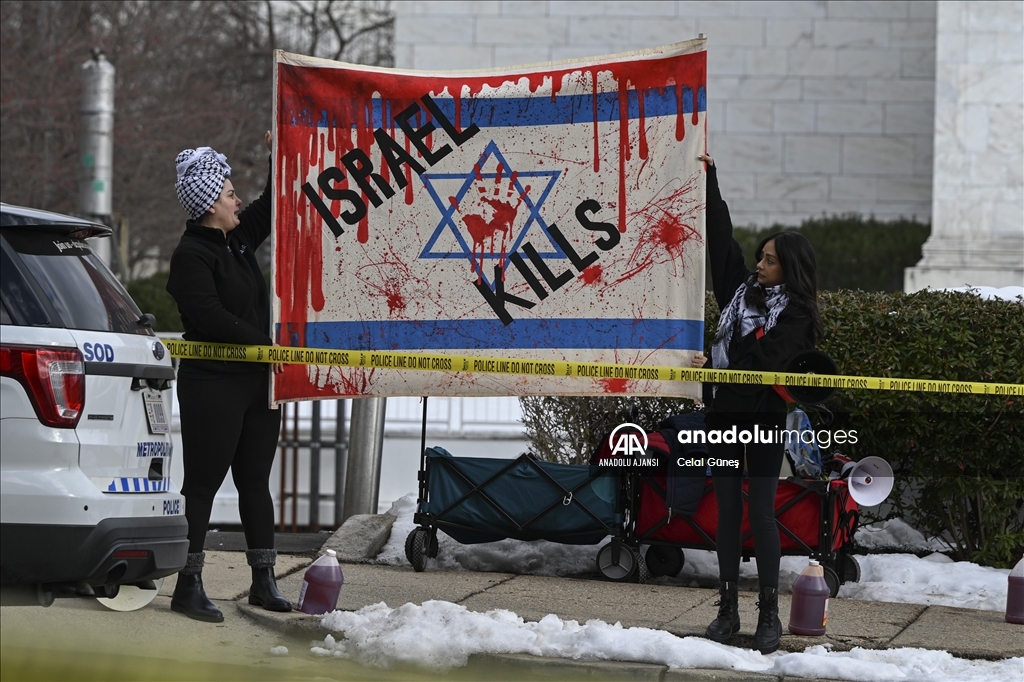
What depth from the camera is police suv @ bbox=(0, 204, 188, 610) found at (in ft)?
16.8

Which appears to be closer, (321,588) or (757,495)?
(757,495)

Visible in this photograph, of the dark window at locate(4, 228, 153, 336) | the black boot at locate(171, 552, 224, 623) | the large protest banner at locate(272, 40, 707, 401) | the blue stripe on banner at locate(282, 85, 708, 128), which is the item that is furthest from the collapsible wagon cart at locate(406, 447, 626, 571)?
the dark window at locate(4, 228, 153, 336)

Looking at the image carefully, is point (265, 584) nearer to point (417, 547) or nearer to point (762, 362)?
point (417, 547)

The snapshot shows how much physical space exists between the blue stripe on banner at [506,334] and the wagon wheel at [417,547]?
1275mm

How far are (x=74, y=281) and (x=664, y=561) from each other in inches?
159

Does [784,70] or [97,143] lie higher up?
[784,70]

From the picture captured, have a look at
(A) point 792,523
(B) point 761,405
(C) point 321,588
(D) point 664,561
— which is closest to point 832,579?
(A) point 792,523

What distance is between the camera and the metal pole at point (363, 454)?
9.18m

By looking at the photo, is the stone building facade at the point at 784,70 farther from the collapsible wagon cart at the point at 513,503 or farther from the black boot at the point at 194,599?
the black boot at the point at 194,599

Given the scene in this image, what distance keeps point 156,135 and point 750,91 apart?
930 cm

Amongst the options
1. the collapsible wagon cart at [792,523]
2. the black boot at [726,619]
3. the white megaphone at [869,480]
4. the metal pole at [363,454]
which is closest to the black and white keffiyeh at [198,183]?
the metal pole at [363,454]

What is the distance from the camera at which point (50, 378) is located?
515 cm

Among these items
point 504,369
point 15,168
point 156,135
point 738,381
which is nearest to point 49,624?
point 504,369

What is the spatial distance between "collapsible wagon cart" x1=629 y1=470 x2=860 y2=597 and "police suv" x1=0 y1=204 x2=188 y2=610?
9.91ft
